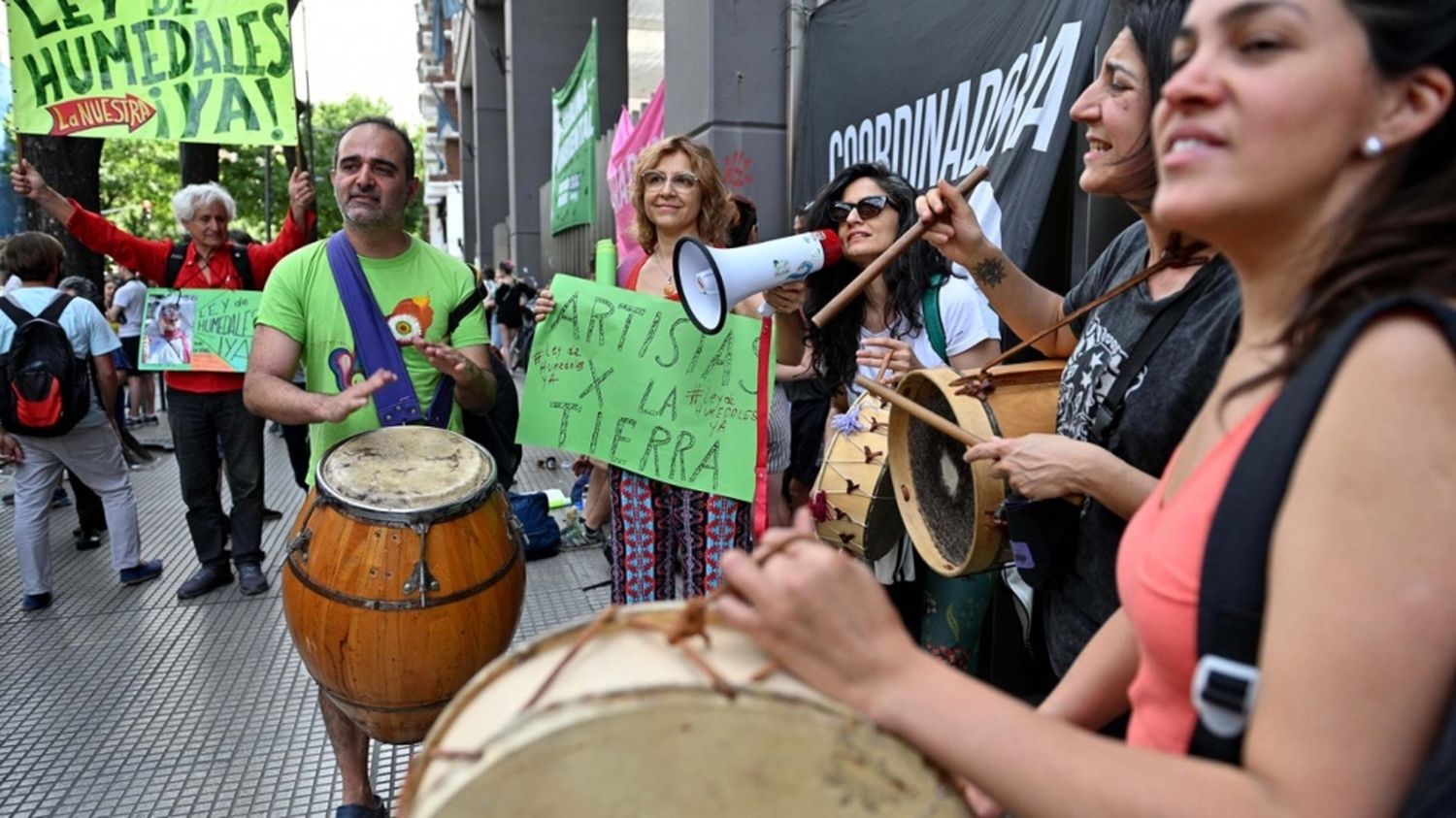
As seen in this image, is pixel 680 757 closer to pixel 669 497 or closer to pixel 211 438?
pixel 669 497

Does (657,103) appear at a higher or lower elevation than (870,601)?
higher

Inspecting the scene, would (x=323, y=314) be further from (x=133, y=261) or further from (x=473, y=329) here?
(x=133, y=261)

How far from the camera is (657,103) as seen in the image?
25.4ft

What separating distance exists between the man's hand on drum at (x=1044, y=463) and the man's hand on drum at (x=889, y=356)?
924 mm

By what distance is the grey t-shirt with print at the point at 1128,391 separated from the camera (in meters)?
1.54

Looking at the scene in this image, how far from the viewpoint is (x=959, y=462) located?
92.8 inches

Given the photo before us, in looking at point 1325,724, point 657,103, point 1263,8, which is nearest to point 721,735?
point 1325,724

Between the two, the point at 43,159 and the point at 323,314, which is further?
the point at 43,159

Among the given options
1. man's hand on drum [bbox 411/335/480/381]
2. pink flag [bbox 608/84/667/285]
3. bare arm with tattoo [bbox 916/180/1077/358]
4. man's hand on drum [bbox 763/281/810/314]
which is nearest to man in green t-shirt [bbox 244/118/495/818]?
man's hand on drum [bbox 411/335/480/381]

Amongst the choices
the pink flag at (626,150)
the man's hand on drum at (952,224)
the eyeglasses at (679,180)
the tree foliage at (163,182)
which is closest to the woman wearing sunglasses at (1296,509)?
the man's hand on drum at (952,224)

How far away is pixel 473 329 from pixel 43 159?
593cm

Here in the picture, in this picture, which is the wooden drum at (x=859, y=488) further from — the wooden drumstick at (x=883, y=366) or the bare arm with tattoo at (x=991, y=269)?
the bare arm with tattoo at (x=991, y=269)

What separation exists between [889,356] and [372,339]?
1543 mm

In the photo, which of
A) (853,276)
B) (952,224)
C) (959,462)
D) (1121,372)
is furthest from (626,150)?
(1121,372)
